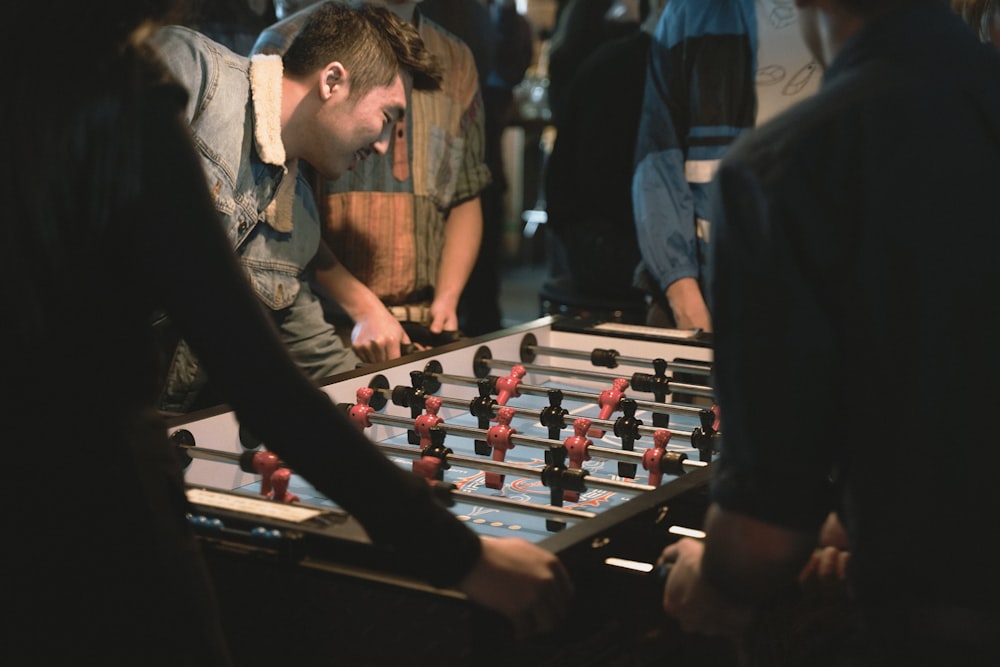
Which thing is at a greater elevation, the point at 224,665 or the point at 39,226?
the point at 39,226

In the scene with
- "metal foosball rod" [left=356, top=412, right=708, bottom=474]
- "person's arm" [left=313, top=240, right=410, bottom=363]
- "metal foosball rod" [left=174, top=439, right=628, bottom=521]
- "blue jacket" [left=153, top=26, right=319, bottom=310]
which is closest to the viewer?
"metal foosball rod" [left=174, top=439, right=628, bottom=521]

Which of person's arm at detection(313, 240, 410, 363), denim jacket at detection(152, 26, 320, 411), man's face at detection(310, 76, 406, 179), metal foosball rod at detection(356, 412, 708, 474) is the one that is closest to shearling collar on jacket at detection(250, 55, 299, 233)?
denim jacket at detection(152, 26, 320, 411)

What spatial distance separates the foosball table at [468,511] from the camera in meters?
1.31

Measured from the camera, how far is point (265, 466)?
5.60ft

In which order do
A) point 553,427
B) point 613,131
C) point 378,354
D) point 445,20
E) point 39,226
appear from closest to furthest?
point 39,226 → point 553,427 → point 378,354 → point 445,20 → point 613,131

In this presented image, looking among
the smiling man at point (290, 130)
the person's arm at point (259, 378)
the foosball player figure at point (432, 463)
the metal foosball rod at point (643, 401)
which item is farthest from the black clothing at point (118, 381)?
the smiling man at point (290, 130)

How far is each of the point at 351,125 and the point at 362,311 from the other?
0.48 meters

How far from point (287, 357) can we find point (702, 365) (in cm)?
147

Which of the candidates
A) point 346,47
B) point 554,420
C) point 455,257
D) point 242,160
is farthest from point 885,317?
point 455,257

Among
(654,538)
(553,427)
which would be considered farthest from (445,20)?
(654,538)

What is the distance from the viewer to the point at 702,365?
7.89ft

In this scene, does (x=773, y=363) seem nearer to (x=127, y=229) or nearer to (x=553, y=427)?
(x=127, y=229)

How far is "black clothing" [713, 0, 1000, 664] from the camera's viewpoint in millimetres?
1008

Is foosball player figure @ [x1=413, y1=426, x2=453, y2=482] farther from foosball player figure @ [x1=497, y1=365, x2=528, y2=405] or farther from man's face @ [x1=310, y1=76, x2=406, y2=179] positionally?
man's face @ [x1=310, y1=76, x2=406, y2=179]
